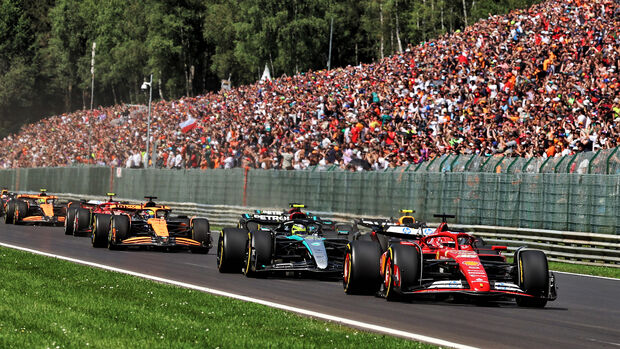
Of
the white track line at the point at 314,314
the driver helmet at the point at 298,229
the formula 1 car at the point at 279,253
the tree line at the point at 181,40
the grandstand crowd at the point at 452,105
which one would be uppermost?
the tree line at the point at 181,40

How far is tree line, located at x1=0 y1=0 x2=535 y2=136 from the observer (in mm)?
71500

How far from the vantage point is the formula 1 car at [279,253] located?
15.8 metres

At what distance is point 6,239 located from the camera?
24.4 m

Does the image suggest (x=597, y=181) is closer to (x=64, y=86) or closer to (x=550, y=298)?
(x=550, y=298)

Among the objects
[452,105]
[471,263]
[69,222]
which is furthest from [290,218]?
[452,105]

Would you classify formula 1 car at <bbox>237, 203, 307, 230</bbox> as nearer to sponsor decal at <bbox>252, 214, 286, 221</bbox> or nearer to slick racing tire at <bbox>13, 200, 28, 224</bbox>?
sponsor decal at <bbox>252, 214, 286, 221</bbox>

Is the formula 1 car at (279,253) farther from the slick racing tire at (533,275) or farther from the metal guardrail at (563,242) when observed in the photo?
the metal guardrail at (563,242)

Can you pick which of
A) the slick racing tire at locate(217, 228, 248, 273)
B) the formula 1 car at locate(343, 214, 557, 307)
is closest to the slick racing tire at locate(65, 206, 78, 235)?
the slick racing tire at locate(217, 228, 248, 273)

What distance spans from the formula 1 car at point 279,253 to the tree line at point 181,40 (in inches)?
1643

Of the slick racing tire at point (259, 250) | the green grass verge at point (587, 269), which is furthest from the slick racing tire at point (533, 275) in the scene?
the green grass verge at point (587, 269)

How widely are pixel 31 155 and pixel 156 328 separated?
62.8m

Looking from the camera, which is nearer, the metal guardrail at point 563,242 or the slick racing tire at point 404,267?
the slick racing tire at point 404,267

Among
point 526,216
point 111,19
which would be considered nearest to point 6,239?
point 526,216

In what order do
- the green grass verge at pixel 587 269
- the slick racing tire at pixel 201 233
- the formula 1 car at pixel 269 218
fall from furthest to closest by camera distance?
1. the slick racing tire at pixel 201 233
2. the green grass verge at pixel 587 269
3. the formula 1 car at pixel 269 218
